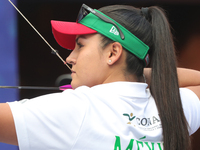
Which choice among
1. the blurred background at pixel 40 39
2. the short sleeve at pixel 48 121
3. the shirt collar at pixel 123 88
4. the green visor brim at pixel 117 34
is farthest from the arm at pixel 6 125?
the blurred background at pixel 40 39

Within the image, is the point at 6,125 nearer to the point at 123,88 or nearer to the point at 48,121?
the point at 48,121

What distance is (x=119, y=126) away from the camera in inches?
29.9

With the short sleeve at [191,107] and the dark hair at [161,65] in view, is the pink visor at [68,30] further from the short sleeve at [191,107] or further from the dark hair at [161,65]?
the short sleeve at [191,107]

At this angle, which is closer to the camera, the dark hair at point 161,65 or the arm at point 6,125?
the arm at point 6,125

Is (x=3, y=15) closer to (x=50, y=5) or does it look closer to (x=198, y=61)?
(x=50, y=5)

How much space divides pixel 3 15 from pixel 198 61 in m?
1.64

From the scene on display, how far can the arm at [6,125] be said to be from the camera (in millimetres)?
657

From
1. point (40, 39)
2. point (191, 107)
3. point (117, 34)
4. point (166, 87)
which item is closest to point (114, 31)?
point (117, 34)

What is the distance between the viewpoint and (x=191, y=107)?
3.11 ft

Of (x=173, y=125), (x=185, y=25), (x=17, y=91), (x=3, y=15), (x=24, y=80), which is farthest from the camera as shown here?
(x=185, y=25)

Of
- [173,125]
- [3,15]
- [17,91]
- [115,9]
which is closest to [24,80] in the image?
[17,91]

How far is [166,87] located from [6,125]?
54 cm

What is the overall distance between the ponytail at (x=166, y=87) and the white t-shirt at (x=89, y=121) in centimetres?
4

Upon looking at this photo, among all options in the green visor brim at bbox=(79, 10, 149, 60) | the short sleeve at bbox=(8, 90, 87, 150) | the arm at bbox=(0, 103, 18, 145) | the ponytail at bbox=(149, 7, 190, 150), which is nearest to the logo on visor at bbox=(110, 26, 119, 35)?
the green visor brim at bbox=(79, 10, 149, 60)
